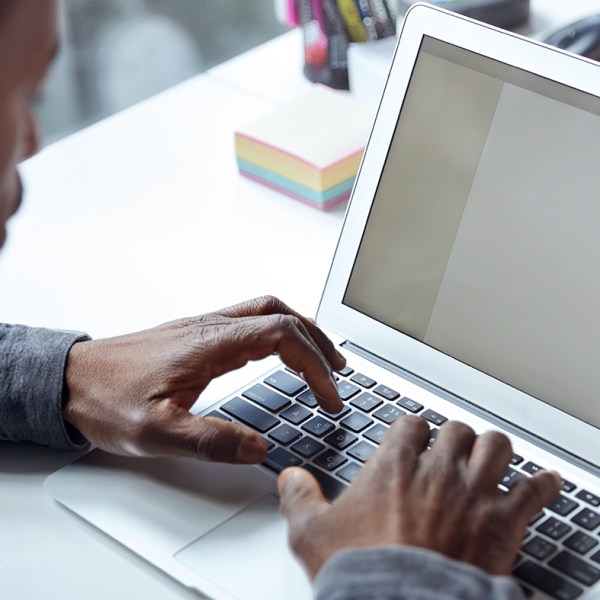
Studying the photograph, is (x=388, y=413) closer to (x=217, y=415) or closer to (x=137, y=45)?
(x=217, y=415)

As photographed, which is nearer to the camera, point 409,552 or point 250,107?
point 409,552

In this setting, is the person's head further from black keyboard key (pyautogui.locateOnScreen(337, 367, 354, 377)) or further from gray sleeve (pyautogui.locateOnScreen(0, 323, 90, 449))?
black keyboard key (pyautogui.locateOnScreen(337, 367, 354, 377))

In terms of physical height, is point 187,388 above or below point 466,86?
below

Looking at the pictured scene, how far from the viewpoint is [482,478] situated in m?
0.71

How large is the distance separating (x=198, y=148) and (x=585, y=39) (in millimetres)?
478

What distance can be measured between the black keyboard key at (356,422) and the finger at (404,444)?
8 cm

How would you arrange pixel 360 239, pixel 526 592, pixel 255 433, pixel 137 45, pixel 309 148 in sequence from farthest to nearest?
pixel 137 45, pixel 309 148, pixel 360 239, pixel 255 433, pixel 526 592

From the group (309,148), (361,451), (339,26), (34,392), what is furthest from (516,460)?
(339,26)

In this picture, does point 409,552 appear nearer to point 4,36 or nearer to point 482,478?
point 482,478

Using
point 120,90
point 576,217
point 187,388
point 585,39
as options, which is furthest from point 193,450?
point 120,90

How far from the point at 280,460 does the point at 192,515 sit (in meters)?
0.08

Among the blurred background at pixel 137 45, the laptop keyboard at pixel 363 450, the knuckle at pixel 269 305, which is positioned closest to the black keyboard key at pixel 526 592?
the laptop keyboard at pixel 363 450

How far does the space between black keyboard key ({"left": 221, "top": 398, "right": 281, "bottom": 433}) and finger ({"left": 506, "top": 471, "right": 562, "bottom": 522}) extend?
21 centimetres

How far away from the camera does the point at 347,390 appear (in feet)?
2.83
